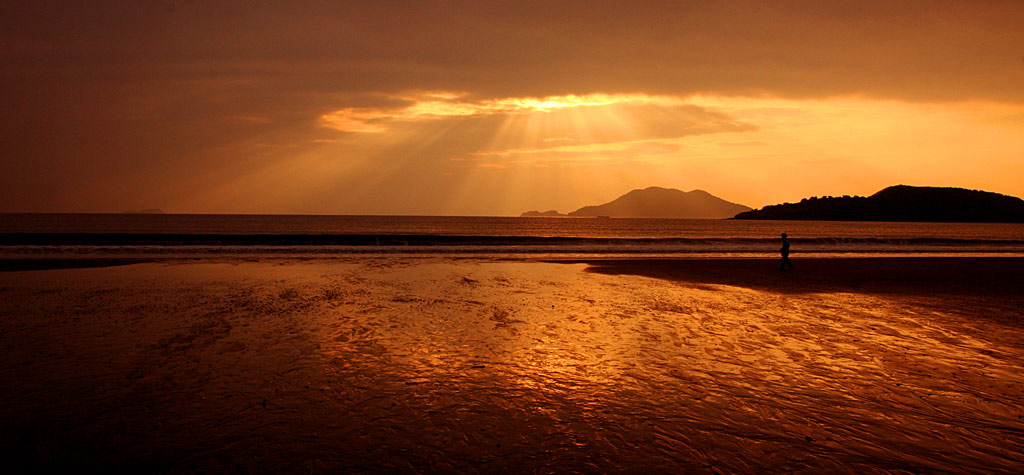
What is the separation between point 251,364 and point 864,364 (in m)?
11.5

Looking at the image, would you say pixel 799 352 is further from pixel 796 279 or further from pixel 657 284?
pixel 796 279

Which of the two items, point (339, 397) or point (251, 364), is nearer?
point (339, 397)

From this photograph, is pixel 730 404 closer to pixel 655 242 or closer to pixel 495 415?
pixel 495 415

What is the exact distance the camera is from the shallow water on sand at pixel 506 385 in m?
5.70

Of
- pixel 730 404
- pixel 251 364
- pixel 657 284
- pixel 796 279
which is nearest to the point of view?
pixel 730 404

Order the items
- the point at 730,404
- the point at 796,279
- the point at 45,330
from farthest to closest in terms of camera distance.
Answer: the point at 796,279 < the point at 45,330 < the point at 730,404

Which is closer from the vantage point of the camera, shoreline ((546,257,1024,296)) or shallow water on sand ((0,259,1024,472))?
shallow water on sand ((0,259,1024,472))

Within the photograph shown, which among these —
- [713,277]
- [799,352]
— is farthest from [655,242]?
[799,352]

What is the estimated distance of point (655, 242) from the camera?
2302 inches

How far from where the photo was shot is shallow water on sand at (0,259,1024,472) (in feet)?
18.7

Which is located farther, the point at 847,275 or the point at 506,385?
the point at 847,275

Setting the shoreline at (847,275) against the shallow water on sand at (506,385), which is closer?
the shallow water on sand at (506,385)

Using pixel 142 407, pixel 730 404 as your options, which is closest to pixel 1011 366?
pixel 730 404

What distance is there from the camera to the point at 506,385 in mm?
8148
